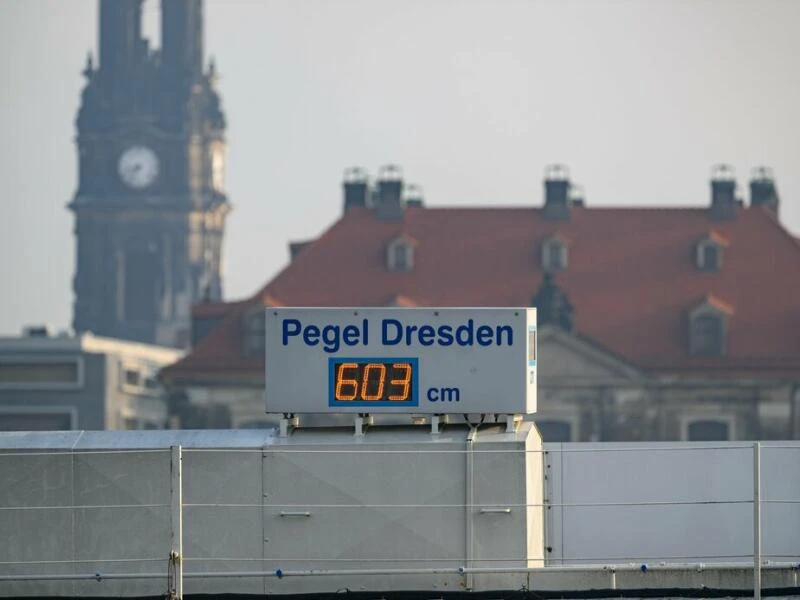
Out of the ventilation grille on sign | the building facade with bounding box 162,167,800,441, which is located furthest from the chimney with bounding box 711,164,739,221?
the ventilation grille on sign

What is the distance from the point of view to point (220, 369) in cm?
13788

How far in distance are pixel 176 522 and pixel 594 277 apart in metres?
113

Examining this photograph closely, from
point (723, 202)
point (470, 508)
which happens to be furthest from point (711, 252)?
point (470, 508)

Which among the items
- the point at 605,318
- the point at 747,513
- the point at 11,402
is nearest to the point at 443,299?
the point at 605,318

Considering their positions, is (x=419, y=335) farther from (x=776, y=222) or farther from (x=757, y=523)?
(x=776, y=222)

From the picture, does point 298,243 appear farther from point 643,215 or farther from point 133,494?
point 133,494

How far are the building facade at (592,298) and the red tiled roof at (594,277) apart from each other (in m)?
0.07

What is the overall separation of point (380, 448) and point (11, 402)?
4769 inches

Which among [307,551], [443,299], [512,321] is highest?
[443,299]

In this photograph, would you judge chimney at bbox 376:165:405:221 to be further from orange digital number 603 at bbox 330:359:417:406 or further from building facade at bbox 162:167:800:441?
orange digital number 603 at bbox 330:359:417:406

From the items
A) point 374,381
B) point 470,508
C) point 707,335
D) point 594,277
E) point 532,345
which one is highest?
point 594,277

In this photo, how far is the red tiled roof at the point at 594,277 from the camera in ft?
453

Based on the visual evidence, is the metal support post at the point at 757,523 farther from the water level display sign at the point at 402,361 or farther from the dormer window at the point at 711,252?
the dormer window at the point at 711,252

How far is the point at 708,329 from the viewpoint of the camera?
139 metres
